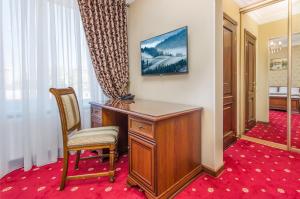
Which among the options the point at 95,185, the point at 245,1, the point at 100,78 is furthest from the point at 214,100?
the point at 245,1

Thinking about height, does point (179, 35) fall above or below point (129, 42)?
below

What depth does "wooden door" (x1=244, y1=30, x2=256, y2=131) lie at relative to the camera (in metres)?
3.26

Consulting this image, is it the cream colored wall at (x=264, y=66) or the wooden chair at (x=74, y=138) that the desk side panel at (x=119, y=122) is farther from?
the cream colored wall at (x=264, y=66)

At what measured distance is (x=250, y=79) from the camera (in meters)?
3.40

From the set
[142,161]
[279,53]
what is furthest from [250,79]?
[142,161]

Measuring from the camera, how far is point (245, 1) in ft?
9.30

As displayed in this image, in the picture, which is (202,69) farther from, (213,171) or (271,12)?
(271,12)

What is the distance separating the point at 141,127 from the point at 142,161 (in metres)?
0.32

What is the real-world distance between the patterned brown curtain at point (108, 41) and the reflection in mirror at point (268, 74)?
2.23 metres

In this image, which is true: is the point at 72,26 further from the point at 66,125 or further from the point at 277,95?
the point at 277,95

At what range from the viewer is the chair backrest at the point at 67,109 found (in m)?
1.65

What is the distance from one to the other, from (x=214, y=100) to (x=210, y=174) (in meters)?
0.83

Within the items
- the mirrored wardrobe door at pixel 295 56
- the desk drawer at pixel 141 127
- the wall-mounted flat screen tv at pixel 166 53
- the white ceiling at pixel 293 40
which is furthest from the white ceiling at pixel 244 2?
the desk drawer at pixel 141 127

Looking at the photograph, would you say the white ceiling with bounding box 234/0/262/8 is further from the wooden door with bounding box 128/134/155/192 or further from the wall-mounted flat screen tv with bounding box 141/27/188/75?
the wooden door with bounding box 128/134/155/192
